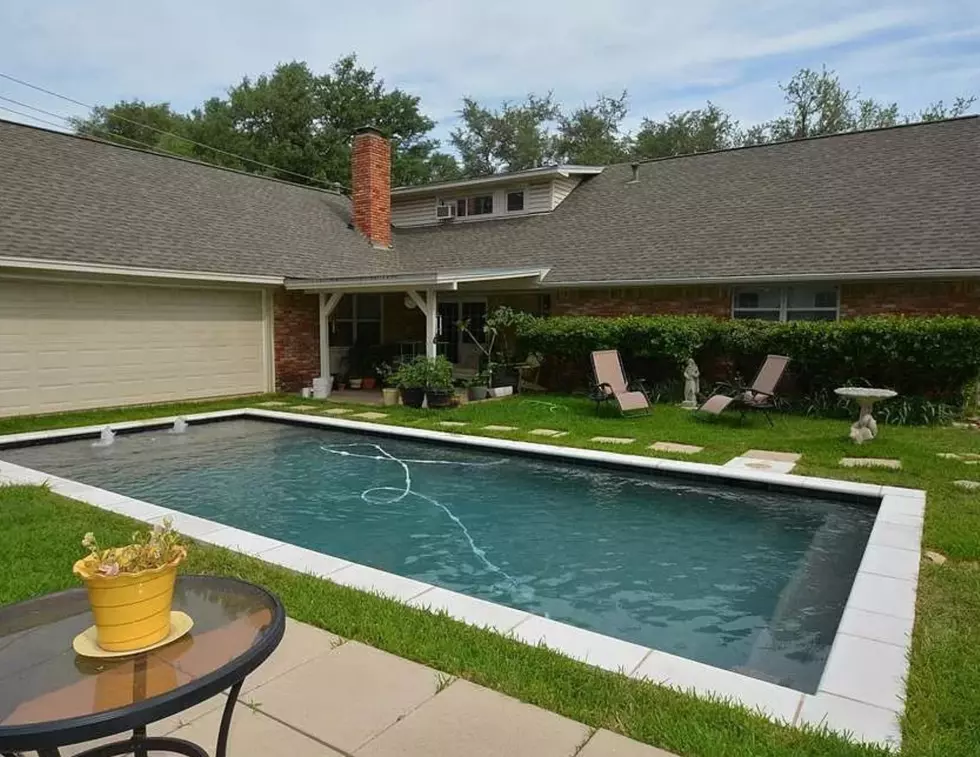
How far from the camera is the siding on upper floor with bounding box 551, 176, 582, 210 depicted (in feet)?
56.7

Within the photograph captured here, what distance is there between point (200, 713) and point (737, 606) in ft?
10.7

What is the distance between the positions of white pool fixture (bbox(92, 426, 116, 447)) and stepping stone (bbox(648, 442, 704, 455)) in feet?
23.8

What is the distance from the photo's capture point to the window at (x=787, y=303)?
39.2 ft

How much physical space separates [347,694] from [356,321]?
13613 mm

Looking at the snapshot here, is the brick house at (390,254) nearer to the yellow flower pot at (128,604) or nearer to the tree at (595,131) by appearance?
the yellow flower pot at (128,604)

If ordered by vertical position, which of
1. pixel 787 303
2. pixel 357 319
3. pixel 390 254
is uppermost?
pixel 390 254

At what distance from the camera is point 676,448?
8188 mm

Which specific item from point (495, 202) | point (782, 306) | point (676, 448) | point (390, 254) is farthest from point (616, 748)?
point (495, 202)

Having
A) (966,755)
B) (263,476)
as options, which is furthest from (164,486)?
(966,755)

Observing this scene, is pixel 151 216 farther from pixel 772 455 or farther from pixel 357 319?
pixel 772 455

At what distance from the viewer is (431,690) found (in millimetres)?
2811

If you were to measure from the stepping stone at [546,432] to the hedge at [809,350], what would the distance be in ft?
10.5

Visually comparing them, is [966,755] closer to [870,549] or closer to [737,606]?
[737,606]

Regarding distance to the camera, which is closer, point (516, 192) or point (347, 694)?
point (347, 694)
